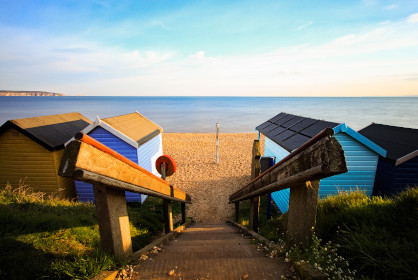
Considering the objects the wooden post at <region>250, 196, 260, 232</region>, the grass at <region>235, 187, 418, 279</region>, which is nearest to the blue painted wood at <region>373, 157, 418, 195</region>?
the grass at <region>235, 187, 418, 279</region>

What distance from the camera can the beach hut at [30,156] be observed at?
28.6 ft

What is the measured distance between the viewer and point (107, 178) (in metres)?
1.77

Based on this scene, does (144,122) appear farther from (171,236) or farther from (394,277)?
(394,277)

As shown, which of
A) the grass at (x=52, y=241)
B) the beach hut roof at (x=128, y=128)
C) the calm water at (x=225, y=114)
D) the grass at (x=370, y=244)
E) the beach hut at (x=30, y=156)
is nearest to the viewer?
the grass at (x=52, y=241)

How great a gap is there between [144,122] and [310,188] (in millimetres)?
11770

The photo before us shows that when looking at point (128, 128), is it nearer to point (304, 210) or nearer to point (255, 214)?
point (255, 214)

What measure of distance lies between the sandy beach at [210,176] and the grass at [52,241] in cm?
355

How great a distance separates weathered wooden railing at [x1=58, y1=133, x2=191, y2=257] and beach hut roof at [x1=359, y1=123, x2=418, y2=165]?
8.39 meters

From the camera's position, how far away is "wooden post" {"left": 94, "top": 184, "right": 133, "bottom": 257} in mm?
2080

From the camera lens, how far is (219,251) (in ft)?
9.99

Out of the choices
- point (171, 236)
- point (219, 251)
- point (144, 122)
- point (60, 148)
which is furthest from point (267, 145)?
point (60, 148)

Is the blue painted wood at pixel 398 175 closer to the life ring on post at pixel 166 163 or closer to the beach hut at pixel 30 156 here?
the life ring on post at pixel 166 163

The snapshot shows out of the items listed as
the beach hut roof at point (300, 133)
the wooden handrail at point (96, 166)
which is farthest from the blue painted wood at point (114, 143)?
the wooden handrail at point (96, 166)

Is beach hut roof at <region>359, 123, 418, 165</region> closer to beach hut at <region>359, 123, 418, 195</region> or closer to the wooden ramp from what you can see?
beach hut at <region>359, 123, 418, 195</region>
